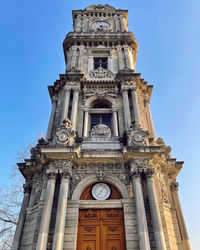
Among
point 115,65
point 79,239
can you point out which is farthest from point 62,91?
point 79,239

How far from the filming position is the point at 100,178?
44.3 ft

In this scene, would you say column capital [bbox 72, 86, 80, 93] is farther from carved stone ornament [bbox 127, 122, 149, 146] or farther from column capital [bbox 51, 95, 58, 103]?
carved stone ornament [bbox 127, 122, 149, 146]

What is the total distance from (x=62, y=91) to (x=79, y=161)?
25.1 feet

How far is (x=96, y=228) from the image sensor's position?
12117 millimetres

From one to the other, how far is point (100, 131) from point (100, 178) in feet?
13.0

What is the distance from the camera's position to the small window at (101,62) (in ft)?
73.2

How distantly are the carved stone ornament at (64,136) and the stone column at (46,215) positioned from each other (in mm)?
2136

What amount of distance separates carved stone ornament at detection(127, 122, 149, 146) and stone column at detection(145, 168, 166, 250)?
74.5 inches

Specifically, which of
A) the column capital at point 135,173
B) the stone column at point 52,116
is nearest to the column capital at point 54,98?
the stone column at point 52,116

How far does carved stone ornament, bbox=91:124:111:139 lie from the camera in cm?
1606

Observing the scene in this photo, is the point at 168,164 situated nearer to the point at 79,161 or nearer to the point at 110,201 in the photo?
the point at 110,201

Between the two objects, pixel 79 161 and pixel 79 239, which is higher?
pixel 79 161

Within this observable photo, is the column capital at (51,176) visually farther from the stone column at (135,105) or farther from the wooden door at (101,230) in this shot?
the stone column at (135,105)

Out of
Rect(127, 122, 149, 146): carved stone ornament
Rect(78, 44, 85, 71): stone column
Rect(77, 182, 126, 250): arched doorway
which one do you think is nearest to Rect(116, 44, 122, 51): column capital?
Rect(78, 44, 85, 71): stone column
